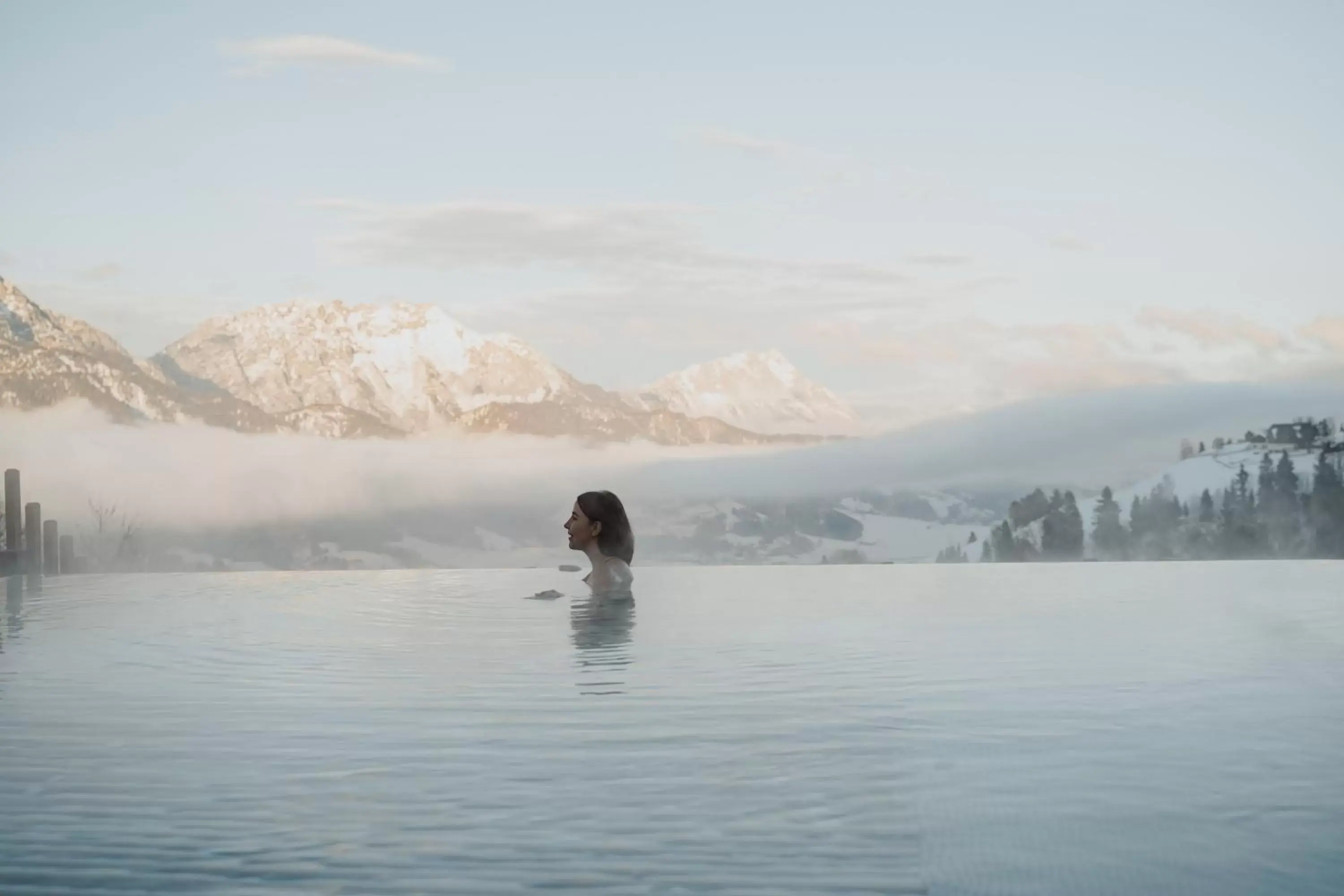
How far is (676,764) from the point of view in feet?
33.4

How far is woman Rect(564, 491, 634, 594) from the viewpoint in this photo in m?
30.1

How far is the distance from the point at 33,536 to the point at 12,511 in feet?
42.1

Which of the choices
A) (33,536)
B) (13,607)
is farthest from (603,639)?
(33,536)

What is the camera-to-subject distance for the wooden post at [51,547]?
13875cm

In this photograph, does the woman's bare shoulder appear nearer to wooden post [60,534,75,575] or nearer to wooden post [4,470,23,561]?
wooden post [4,470,23,561]

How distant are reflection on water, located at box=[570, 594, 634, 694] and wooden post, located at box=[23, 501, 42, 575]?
9976 cm

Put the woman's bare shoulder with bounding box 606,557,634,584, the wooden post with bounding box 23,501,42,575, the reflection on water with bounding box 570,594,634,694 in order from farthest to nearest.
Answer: the wooden post with bounding box 23,501,42,575 → the woman's bare shoulder with bounding box 606,557,634,584 → the reflection on water with bounding box 570,594,634,694

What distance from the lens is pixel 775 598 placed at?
42.1 m

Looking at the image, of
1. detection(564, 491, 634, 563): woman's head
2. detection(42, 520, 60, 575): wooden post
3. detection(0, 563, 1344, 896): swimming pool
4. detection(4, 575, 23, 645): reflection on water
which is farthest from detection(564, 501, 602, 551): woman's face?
detection(42, 520, 60, 575): wooden post

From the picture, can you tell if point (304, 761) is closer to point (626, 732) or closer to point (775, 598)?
point (626, 732)

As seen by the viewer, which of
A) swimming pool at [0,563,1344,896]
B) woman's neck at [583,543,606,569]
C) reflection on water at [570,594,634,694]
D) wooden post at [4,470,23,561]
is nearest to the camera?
swimming pool at [0,563,1344,896]

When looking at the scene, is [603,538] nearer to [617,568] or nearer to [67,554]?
[617,568]

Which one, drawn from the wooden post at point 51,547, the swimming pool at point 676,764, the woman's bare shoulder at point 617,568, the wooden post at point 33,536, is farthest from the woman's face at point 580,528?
the wooden post at point 51,547

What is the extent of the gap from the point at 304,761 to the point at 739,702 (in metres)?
4.82
